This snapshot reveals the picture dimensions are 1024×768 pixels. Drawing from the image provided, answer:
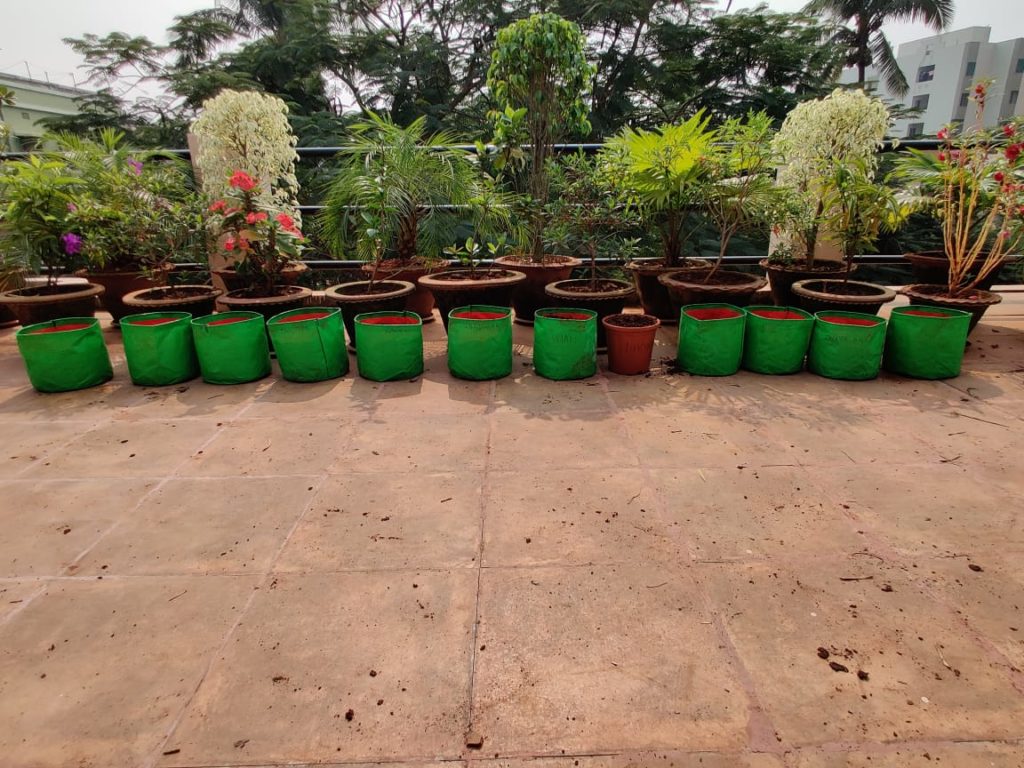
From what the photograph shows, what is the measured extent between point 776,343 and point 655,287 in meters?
1.17

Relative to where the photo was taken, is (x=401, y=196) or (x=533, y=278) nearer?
(x=401, y=196)

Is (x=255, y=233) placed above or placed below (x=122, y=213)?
below

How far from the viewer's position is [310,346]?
10.6 feet

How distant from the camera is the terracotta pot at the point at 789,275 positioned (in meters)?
4.03

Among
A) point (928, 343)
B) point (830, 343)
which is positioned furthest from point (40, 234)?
point (928, 343)

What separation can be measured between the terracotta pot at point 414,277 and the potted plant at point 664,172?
55.1 inches

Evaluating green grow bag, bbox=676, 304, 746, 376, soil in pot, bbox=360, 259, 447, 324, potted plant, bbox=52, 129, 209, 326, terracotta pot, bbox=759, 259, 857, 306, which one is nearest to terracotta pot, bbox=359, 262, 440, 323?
soil in pot, bbox=360, 259, 447, 324

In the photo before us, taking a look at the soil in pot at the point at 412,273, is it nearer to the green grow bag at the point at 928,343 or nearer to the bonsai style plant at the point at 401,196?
the bonsai style plant at the point at 401,196

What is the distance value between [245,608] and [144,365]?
7.30 feet

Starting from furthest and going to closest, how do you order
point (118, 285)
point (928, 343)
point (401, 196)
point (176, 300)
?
point (118, 285) < point (401, 196) < point (176, 300) < point (928, 343)

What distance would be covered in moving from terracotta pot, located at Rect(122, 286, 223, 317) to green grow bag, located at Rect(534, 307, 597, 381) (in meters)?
2.11

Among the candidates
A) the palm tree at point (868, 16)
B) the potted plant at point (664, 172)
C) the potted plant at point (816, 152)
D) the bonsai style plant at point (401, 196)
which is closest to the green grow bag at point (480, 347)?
Answer: the bonsai style plant at point (401, 196)

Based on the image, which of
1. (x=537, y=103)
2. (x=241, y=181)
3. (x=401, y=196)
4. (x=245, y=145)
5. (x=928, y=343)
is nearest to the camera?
(x=928, y=343)

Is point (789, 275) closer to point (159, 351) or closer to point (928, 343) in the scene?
point (928, 343)
